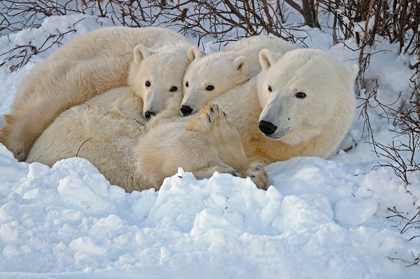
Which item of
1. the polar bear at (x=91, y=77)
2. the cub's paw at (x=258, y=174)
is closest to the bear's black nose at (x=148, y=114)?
the polar bear at (x=91, y=77)

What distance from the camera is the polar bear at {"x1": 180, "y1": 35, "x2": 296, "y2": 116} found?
4.82 metres

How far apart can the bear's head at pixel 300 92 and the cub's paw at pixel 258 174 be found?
244 mm

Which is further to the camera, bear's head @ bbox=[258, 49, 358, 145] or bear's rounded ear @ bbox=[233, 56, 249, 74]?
bear's rounded ear @ bbox=[233, 56, 249, 74]

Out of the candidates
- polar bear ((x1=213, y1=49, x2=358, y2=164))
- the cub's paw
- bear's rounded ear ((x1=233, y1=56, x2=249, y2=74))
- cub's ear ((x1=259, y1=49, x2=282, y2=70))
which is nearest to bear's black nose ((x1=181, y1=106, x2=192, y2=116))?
polar bear ((x1=213, y1=49, x2=358, y2=164))

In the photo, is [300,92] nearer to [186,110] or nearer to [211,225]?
→ [186,110]

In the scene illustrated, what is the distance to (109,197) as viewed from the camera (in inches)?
142

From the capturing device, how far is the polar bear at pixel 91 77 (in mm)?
4906

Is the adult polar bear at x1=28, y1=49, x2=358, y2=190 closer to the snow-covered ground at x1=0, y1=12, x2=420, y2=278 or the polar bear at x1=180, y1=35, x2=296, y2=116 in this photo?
the polar bear at x1=180, y1=35, x2=296, y2=116

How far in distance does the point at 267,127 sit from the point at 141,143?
1.01 m

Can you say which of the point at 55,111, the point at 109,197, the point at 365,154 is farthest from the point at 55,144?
the point at 365,154

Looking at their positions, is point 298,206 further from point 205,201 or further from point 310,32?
point 310,32

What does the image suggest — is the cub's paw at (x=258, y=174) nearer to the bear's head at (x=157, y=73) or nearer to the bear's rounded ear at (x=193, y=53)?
the bear's head at (x=157, y=73)

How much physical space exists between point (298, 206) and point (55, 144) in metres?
2.19

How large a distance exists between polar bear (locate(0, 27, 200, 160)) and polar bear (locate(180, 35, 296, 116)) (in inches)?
8.9
